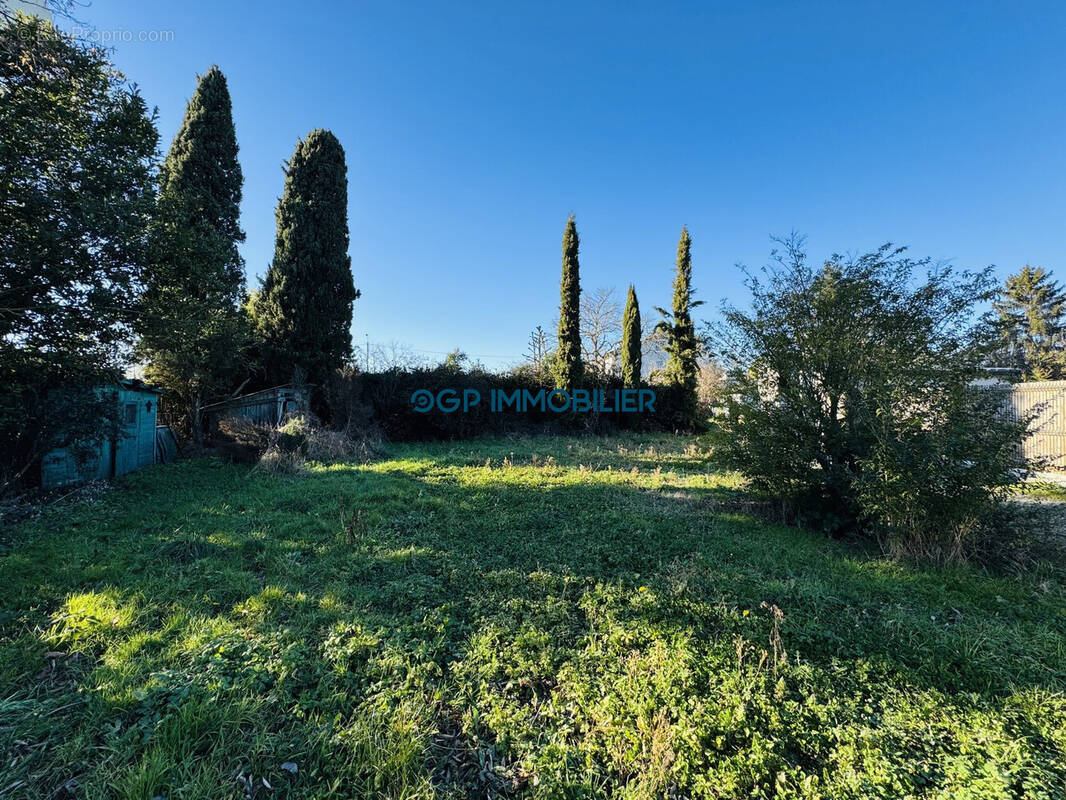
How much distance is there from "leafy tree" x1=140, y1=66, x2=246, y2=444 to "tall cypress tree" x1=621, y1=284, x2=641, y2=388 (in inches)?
531

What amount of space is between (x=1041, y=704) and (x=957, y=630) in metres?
0.68

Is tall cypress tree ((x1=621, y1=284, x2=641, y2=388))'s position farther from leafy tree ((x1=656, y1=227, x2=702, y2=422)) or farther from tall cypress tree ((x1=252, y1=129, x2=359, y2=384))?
tall cypress tree ((x1=252, y1=129, x2=359, y2=384))

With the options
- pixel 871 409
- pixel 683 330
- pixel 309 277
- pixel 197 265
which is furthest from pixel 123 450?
pixel 683 330

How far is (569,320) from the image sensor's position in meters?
15.6

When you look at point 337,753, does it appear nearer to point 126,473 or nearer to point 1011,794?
point 1011,794

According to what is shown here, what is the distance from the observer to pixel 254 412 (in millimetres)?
10992

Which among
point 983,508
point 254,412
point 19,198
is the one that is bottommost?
point 983,508

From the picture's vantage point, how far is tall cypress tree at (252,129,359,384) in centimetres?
1151

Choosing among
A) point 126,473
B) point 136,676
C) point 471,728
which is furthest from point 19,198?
point 471,728

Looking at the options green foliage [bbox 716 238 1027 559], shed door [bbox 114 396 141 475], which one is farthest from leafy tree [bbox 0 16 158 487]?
green foliage [bbox 716 238 1027 559]

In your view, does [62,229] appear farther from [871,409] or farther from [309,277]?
[871,409]

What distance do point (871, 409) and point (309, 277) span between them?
44.0 ft

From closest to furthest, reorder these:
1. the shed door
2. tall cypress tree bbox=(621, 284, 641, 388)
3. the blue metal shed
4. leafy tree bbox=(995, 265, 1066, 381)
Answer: the blue metal shed → the shed door → tall cypress tree bbox=(621, 284, 641, 388) → leafy tree bbox=(995, 265, 1066, 381)

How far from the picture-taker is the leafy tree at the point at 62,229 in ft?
15.9
